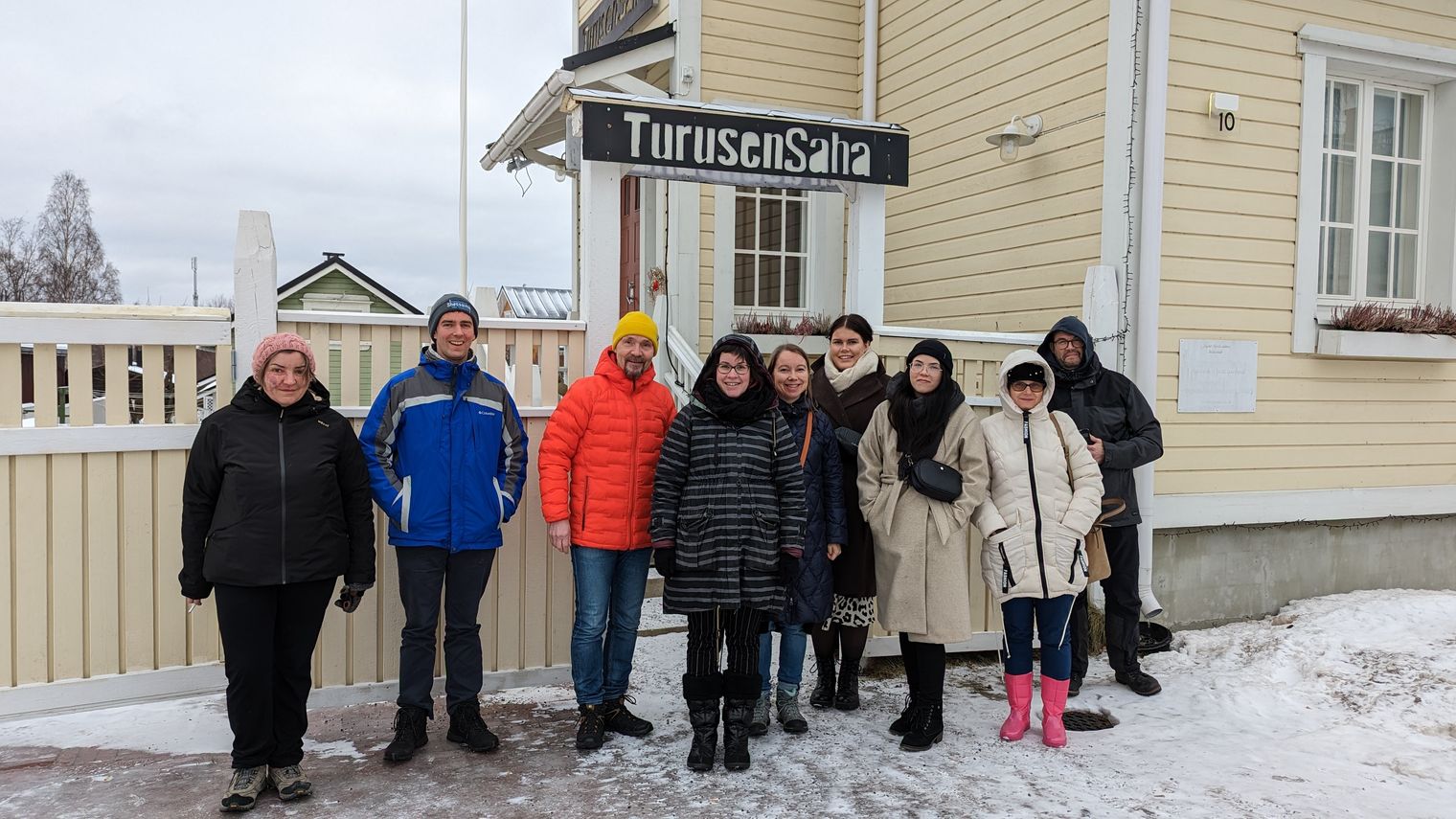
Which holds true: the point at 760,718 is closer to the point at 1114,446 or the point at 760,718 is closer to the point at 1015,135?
the point at 1114,446

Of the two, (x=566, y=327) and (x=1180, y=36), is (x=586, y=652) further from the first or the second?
(x=1180, y=36)

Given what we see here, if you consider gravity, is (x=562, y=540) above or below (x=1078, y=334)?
below

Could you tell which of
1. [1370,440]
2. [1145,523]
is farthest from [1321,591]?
[1145,523]

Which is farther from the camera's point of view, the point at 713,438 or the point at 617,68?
the point at 617,68

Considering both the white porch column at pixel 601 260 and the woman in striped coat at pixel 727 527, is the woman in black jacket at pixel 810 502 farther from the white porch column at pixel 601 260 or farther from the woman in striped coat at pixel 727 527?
the white porch column at pixel 601 260

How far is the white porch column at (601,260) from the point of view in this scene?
4.47m

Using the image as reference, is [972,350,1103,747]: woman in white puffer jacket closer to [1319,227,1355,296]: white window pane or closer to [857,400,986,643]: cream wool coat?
[857,400,986,643]: cream wool coat

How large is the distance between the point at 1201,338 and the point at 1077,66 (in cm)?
183

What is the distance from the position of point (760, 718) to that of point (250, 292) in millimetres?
2760

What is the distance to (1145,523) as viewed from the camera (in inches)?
208

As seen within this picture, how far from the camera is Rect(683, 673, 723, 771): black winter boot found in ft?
11.8

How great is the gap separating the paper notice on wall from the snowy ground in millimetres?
1448

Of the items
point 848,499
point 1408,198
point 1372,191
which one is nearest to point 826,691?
point 848,499

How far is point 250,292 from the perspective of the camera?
3891 millimetres
